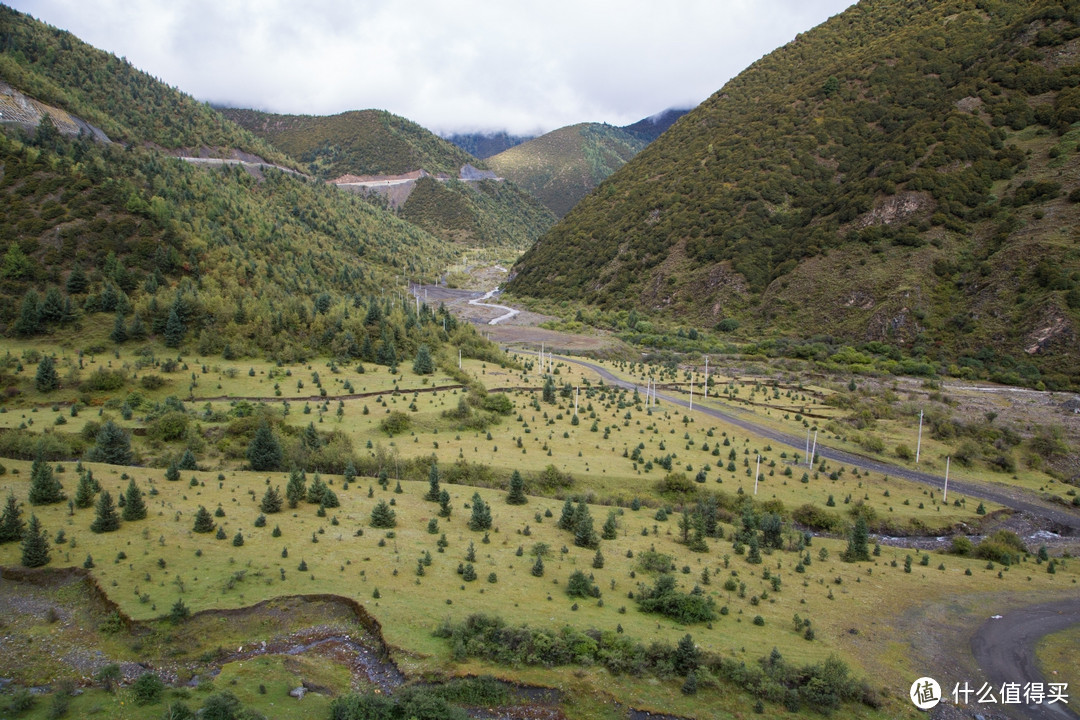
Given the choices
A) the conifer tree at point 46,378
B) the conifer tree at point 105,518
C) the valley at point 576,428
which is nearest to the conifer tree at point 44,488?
the valley at point 576,428

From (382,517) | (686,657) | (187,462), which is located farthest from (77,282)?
(686,657)

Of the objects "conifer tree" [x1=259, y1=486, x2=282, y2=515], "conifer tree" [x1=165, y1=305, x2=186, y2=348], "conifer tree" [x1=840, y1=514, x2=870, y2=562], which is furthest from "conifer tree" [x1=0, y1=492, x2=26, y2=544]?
"conifer tree" [x1=840, y1=514, x2=870, y2=562]

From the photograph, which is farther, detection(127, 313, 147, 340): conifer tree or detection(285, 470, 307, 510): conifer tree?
detection(127, 313, 147, 340): conifer tree

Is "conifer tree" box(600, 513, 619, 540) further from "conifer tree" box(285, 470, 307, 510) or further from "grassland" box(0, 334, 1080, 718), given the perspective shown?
"conifer tree" box(285, 470, 307, 510)

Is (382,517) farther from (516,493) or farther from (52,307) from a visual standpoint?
(52,307)

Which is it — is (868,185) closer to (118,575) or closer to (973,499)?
(973,499)

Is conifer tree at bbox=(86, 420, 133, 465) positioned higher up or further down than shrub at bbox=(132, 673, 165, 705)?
higher up

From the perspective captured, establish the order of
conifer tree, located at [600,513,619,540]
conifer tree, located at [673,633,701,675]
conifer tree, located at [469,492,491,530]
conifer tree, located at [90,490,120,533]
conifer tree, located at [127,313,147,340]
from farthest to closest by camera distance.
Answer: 1. conifer tree, located at [127,313,147,340]
2. conifer tree, located at [600,513,619,540]
3. conifer tree, located at [469,492,491,530]
4. conifer tree, located at [90,490,120,533]
5. conifer tree, located at [673,633,701,675]
